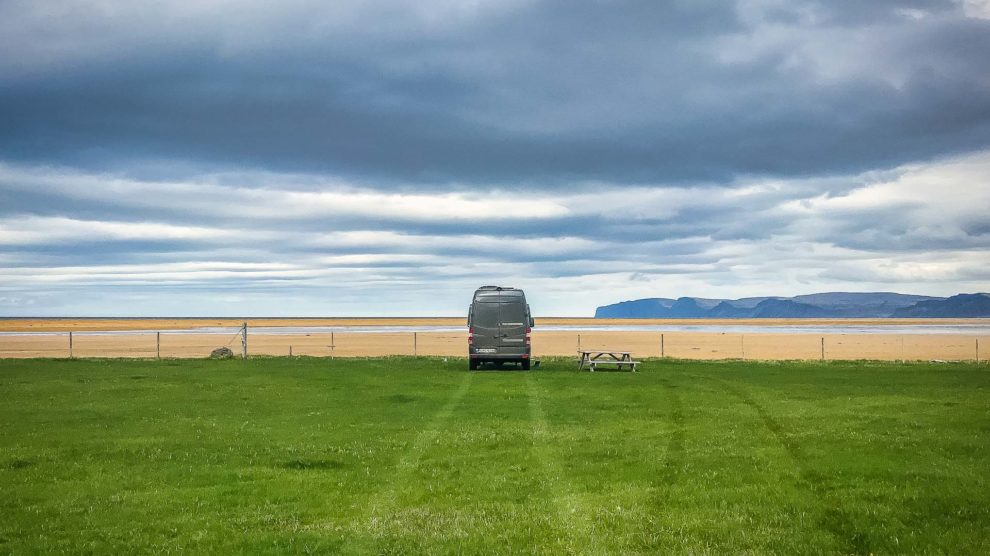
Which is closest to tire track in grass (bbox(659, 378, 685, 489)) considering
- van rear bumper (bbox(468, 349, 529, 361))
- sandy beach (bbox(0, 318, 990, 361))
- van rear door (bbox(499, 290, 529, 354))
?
van rear bumper (bbox(468, 349, 529, 361))

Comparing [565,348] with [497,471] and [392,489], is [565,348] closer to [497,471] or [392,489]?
[497,471]

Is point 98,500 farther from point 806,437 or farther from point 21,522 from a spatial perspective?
point 806,437

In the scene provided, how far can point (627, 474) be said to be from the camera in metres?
13.2

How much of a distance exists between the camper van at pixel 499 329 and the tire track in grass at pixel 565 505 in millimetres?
18865

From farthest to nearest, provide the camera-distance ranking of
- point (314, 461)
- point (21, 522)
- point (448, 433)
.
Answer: point (448, 433) → point (314, 461) → point (21, 522)

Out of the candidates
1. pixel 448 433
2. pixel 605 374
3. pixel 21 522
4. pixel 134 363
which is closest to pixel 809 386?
pixel 605 374

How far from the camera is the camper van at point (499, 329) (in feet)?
122

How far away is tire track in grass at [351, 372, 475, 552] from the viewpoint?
33.4 feet

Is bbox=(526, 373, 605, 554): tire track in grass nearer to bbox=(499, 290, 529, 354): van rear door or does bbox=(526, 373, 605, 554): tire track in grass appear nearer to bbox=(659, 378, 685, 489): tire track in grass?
bbox=(659, 378, 685, 489): tire track in grass

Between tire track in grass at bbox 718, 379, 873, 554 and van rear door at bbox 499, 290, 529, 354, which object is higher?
van rear door at bbox 499, 290, 529, 354

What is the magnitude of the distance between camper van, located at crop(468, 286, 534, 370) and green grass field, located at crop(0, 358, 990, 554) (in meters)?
→ 10.4

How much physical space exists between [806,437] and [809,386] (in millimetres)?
12399

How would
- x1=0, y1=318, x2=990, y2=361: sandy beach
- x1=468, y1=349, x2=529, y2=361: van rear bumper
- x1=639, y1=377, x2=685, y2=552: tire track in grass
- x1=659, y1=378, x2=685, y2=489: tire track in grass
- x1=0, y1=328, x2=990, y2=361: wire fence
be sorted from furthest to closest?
1. x1=0, y1=318, x2=990, y2=361: sandy beach
2. x1=0, y1=328, x2=990, y2=361: wire fence
3. x1=468, y1=349, x2=529, y2=361: van rear bumper
4. x1=659, y1=378, x2=685, y2=489: tire track in grass
5. x1=639, y1=377, x2=685, y2=552: tire track in grass

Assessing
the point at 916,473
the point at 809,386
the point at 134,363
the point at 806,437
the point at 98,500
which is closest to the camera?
the point at 98,500
